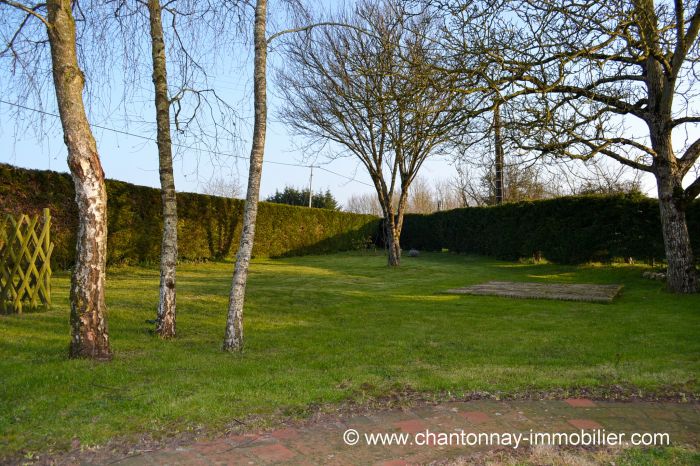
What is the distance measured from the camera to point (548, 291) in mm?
11969

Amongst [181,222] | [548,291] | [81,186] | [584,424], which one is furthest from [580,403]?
[181,222]

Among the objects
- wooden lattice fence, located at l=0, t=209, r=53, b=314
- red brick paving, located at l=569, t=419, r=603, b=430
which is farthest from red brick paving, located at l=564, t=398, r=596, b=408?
wooden lattice fence, located at l=0, t=209, r=53, b=314

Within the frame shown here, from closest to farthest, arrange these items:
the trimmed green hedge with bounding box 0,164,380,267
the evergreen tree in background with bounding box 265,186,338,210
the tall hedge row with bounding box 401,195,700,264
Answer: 1. the trimmed green hedge with bounding box 0,164,380,267
2. the tall hedge row with bounding box 401,195,700,264
3. the evergreen tree in background with bounding box 265,186,338,210

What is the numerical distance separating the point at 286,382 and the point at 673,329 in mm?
6197

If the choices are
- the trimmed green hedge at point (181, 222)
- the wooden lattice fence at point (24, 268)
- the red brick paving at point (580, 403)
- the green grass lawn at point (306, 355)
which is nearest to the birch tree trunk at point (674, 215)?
the green grass lawn at point (306, 355)

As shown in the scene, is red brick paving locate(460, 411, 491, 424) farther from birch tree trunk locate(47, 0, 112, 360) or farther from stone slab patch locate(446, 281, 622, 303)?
stone slab patch locate(446, 281, 622, 303)

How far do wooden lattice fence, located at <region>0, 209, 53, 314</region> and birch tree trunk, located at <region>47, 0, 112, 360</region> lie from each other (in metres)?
3.22

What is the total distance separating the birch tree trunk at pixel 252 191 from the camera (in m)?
6.09

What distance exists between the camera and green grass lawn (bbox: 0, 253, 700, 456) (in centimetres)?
373

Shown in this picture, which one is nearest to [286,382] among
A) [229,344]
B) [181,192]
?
[229,344]

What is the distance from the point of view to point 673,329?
7.43 meters

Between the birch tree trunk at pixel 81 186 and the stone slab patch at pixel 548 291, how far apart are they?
867 centimetres

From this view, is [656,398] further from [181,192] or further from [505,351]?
[181,192]

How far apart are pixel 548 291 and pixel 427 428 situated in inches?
376
